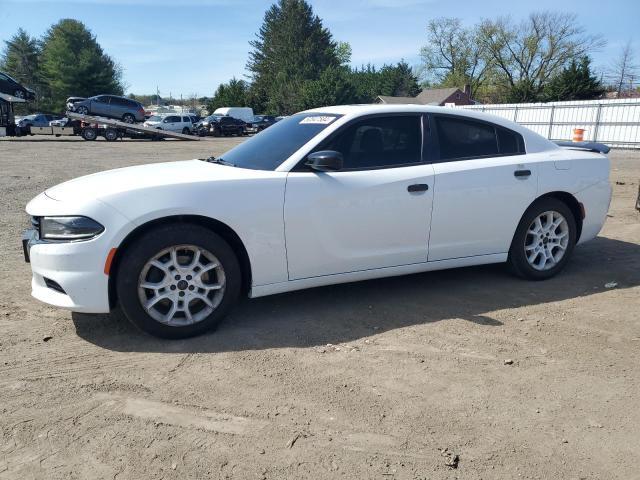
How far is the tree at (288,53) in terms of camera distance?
228ft

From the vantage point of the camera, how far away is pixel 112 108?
32938mm

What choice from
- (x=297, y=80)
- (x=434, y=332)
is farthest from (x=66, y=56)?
(x=434, y=332)

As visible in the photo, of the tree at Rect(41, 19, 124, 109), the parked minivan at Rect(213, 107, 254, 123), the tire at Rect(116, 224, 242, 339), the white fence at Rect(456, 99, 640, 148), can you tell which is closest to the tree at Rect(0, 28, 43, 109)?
the tree at Rect(41, 19, 124, 109)

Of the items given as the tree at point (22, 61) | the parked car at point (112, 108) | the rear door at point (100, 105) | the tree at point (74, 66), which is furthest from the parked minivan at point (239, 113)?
the tree at point (22, 61)

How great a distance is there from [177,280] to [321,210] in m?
1.14

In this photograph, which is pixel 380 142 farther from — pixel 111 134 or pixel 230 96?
pixel 230 96

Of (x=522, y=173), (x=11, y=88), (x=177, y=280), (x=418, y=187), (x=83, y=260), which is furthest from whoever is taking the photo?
(x=11, y=88)

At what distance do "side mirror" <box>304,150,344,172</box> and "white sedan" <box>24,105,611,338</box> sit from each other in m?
0.01

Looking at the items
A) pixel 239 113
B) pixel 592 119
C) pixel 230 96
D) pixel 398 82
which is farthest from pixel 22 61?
pixel 592 119

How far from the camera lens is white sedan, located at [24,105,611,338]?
11.2 ft

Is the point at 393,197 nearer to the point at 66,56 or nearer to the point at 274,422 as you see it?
the point at 274,422

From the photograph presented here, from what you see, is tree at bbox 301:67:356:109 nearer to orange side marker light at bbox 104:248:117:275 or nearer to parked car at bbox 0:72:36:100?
parked car at bbox 0:72:36:100

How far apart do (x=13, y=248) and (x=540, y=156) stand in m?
5.76

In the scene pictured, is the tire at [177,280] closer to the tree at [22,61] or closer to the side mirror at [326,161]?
the side mirror at [326,161]
